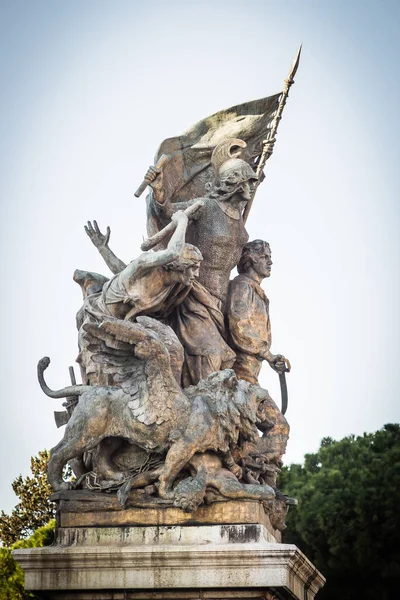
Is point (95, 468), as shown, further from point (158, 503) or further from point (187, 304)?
point (187, 304)

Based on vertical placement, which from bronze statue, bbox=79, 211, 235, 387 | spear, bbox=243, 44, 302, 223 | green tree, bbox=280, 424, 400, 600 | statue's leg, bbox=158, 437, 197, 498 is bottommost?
statue's leg, bbox=158, 437, 197, 498

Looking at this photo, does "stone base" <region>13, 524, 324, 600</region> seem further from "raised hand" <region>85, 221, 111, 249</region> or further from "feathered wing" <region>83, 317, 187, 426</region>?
"raised hand" <region>85, 221, 111, 249</region>

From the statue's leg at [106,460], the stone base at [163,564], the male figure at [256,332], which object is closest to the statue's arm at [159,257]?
the male figure at [256,332]

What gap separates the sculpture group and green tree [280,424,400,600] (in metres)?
14.8

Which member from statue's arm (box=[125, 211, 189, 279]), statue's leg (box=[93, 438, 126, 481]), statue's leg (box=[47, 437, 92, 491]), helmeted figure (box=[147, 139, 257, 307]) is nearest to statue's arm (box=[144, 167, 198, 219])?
helmeted figure (box=[147, 139, 257, 307])

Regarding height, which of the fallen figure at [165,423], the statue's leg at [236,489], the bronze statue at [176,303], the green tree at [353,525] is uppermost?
the green tree at [353,525]

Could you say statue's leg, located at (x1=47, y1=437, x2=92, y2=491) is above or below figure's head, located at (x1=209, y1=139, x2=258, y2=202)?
below

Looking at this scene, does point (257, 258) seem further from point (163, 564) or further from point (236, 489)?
point (163, 564)

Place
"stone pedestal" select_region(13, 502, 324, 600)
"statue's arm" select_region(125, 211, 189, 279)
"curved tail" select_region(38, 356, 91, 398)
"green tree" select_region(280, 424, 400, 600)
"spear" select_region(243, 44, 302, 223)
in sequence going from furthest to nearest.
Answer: "green tree" select_region(280, 424, 400, 600) < "spear" select_region(243, 44, 302, 223) < "curved tail" select_region(38, 356, 91, 398) < "statue's arm" select_region(125, 211, 189, 279) < "stone pedestal" select_region(13, 502, 324, 600)

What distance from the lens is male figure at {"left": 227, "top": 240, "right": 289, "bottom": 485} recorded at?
Result: 1497 cm

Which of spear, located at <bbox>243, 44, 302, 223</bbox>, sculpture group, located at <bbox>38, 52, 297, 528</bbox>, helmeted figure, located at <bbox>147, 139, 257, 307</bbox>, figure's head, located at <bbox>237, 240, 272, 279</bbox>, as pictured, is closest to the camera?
sculpture group, located at <bbox>38, 52, 297, 528</bbox>

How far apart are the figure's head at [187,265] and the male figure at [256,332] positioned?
3.38ft

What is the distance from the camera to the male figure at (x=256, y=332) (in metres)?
15.0

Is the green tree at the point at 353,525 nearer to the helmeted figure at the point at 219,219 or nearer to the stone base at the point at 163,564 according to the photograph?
the helmeted figure at the point at 219,219
